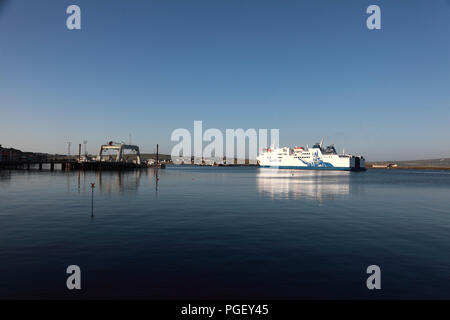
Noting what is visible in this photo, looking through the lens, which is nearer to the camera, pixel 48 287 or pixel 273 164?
pixel 48 287

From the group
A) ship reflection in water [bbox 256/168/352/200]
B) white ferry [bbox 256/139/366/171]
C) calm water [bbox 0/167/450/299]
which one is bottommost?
ship reflection in water [bbox 256/168/352/200]

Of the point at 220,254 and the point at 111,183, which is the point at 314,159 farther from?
the point at 220,254

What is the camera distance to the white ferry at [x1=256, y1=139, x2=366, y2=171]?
15138 centimetres

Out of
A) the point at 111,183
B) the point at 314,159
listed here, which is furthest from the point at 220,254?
the point at 314,159

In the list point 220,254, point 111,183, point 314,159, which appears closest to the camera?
point 220,254

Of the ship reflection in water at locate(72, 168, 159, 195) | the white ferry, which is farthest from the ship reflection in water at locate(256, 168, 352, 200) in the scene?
the white ferry

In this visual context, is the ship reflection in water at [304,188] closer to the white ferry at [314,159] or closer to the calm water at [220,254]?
the calm water at [220,254]

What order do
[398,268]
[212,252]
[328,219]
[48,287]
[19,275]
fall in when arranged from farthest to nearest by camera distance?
[328,219] → [212,252] → [398,268] → [19,275] → [48,287]

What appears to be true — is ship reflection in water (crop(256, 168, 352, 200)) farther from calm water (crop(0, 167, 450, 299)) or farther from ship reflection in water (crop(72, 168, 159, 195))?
ship reflection in water (crop(72, 168, 159, 195))

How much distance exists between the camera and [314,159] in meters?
158
